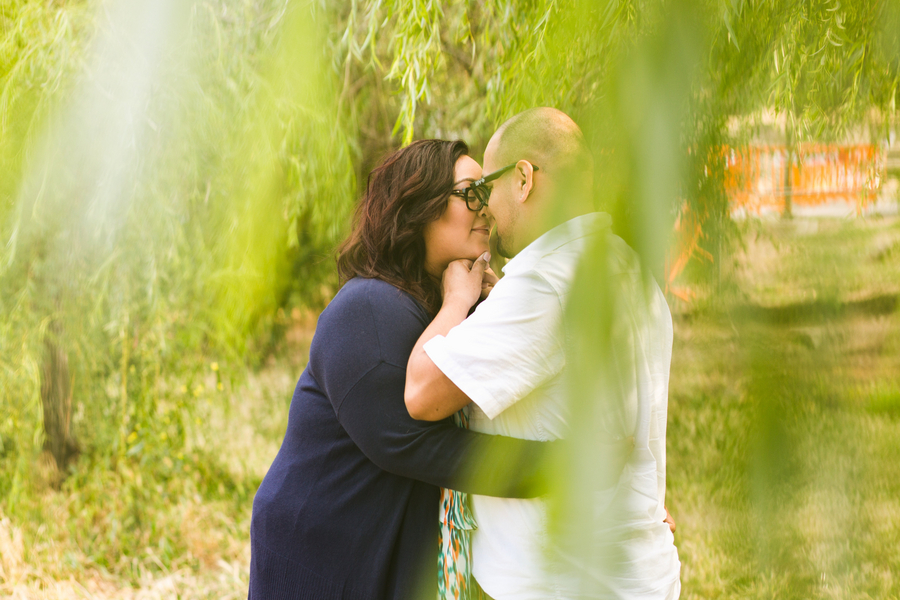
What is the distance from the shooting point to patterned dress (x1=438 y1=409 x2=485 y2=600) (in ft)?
3.33

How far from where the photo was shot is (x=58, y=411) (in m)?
3.22

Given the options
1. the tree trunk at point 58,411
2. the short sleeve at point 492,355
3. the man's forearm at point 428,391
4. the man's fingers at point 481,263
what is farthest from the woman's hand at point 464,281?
the tree trunk at point 58,411

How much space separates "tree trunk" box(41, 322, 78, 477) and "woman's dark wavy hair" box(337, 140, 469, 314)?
7.93 ft

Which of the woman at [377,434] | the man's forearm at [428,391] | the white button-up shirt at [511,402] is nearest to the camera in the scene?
the white button-up shirt at [511,402]

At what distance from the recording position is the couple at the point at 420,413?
818mm

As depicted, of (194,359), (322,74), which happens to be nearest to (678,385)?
(322,74)

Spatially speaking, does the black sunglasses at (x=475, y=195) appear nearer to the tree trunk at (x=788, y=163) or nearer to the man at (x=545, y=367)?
the man at (x=545, y=367)

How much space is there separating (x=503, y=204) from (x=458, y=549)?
1.87ft

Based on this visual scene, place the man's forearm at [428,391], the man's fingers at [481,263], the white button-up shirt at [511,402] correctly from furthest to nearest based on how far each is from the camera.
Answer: the man's fingers at [481,263]
the man's forearm at [428,391]
the white button-up shirt at [511,402]

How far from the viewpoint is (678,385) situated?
0.31 m

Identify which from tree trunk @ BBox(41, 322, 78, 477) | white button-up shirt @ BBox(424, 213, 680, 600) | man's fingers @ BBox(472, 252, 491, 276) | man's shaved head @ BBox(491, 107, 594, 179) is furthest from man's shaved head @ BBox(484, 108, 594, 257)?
tree trunk @ BBox(41, 322, 78, 477)

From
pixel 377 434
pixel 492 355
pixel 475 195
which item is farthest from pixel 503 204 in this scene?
pixel 377 434

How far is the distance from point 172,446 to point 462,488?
8.62ft

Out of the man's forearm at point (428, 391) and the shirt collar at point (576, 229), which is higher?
the shirt collar at point (576, 229)
